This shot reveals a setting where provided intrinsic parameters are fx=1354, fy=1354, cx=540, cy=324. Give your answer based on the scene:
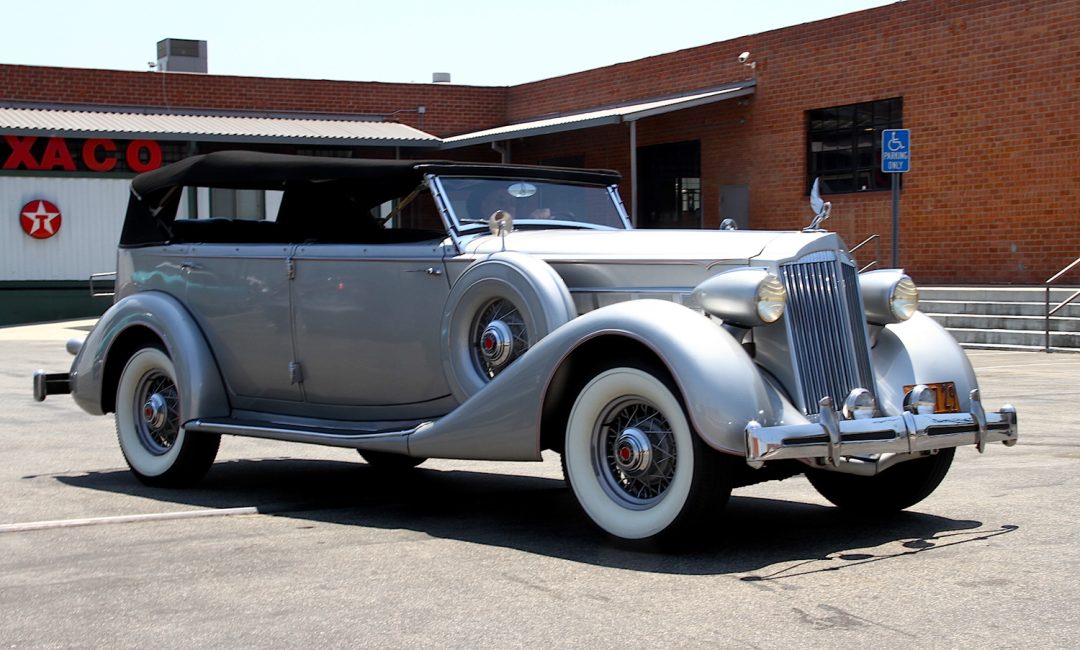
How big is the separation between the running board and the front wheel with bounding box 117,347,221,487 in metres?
0.16

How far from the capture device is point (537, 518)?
6375 mm

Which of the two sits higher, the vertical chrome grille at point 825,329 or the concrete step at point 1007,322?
the vertical chrome grille at point 825,329

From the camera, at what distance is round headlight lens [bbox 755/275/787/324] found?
547 cm

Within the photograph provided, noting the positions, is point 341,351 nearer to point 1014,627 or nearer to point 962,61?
point 1014,627

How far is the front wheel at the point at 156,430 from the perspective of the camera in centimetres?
750

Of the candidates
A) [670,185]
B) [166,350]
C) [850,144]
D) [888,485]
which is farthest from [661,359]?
[670,185]

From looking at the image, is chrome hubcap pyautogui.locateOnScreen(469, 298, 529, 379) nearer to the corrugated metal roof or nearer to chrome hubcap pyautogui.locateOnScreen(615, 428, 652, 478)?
chrome hubcap pyautogui.locateOnScreen(615, 428, 652, 478)

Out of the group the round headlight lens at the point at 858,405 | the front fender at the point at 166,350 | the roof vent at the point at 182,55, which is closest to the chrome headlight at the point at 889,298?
the round headlight lens at the point at 858,405

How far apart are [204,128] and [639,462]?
A: 24.7 meters

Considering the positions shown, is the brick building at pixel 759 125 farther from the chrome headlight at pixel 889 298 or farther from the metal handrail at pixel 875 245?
the chrome headlight at pixel 889 298

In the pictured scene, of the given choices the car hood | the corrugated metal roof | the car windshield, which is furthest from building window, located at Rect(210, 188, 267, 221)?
the corrugated metal roof

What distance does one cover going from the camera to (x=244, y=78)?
1239 inches

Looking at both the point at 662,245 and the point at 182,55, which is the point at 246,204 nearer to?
the point at 662,245

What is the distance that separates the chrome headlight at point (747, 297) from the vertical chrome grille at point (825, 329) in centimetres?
15
